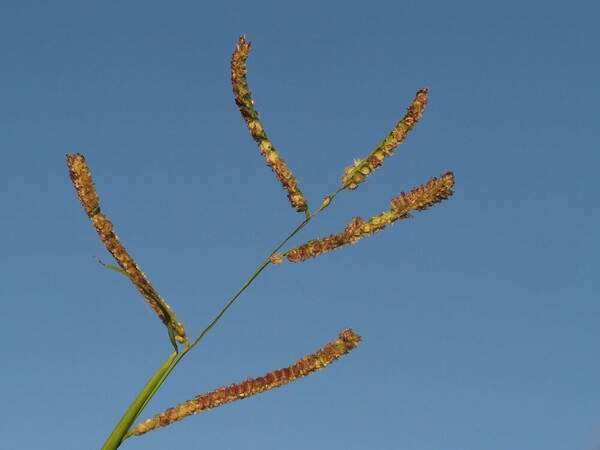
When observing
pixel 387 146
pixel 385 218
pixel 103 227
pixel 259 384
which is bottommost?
pixel 259 384

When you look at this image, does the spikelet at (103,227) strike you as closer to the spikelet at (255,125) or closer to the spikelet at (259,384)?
A: the spikelet at (259,384)

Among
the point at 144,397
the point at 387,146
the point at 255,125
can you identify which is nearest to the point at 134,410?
the point at 144,397

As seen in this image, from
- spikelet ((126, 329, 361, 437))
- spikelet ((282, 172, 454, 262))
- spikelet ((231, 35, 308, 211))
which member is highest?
spikelet ((231, 35, 308, 211))

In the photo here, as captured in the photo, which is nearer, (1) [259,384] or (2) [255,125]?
(1) [259,384]

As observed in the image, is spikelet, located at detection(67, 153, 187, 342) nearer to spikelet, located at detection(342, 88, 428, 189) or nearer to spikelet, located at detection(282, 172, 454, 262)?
spikelet, located at detection(282, 172, 454, 262)

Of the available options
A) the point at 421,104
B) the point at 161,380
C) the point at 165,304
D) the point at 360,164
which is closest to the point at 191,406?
the point at 161,380

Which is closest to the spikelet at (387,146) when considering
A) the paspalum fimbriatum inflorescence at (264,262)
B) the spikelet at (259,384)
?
the paspalum fimbriatum inflorescence at (264,262)

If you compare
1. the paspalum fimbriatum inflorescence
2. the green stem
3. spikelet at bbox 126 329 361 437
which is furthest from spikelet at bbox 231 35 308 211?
the green stem

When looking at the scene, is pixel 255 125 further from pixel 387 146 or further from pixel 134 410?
pixel 134 410
